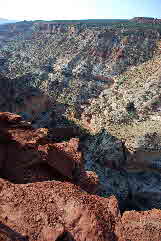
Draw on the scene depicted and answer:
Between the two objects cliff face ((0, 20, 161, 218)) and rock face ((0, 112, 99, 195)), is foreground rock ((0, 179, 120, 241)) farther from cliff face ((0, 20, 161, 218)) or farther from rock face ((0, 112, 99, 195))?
cliff face ((0, 20, 161, 218))

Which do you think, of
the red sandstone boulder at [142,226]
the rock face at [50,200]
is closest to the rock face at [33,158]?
the rock face at [50,200]

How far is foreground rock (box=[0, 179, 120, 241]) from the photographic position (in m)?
18.0

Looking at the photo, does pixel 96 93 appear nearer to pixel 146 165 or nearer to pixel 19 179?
pixel 146 165

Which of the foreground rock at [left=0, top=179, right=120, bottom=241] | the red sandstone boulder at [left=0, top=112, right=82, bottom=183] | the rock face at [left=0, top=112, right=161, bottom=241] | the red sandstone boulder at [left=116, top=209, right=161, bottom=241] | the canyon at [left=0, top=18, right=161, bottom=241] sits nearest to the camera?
the foreground rock at [left=0, top=179, right=120, bottom=241]

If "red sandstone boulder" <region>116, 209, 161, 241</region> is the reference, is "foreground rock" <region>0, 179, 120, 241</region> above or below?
above

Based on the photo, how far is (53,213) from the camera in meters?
19.0

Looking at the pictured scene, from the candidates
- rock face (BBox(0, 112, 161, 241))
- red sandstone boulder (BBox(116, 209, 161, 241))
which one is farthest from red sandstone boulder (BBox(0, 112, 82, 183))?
red sandstone boulder (BBox(116, 209, 161, 241))

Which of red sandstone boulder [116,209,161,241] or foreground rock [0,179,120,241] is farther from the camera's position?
red sandstone boulder [116,209,161,241]

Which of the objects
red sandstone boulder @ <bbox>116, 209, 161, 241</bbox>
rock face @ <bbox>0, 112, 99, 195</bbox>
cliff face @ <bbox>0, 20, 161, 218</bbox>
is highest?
rock face @ <bbox>0, 112, 99, 195</bbox>

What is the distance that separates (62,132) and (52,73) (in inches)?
2292

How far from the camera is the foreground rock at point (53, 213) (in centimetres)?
1805

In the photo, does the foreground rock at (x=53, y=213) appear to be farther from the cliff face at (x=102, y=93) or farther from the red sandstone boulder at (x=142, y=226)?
the cliff face at (x=102, y=93)

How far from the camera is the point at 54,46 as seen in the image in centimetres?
14938

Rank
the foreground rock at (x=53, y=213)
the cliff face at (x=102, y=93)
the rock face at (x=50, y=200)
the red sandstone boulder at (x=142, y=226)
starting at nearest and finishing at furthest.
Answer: the foreground rock at (x=53, y=213), the rock face at (x=50, y=200), the red sandstone boulder at (x=142, y=226), the cliff face at (x=102, y=93)
